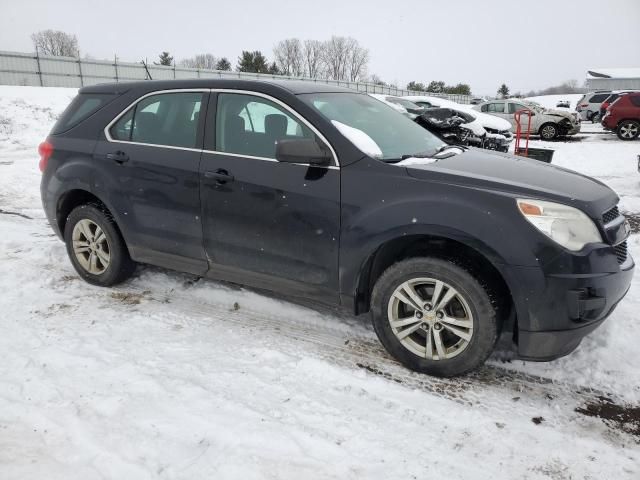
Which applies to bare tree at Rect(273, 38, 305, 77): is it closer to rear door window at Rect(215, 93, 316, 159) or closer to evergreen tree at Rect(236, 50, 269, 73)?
evergreen tree at Rect(236, 50, 269, 73)

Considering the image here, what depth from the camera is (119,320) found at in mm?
3561

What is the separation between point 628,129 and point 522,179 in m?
17.1

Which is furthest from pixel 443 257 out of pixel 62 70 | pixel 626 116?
pixel 62 70

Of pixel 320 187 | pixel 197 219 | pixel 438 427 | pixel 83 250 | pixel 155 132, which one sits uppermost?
pixel 155 132

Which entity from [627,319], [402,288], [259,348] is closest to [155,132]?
[259,348]

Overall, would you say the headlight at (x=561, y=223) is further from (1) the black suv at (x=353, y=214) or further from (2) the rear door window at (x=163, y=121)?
(2) the rear door window at (x=163, y=121)

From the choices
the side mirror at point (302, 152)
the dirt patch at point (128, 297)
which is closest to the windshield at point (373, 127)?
the side mirror at point (302, 152)

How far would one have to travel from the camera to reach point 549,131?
1817 cm

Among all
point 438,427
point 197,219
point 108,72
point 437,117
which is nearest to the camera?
point 438,427

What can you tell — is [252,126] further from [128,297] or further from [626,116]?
[626,116]

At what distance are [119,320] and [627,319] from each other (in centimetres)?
379

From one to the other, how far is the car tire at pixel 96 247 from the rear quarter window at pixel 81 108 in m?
0.76

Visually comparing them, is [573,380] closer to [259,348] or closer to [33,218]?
[259,348]

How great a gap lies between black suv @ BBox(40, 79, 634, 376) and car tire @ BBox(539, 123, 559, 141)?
16648 mm
